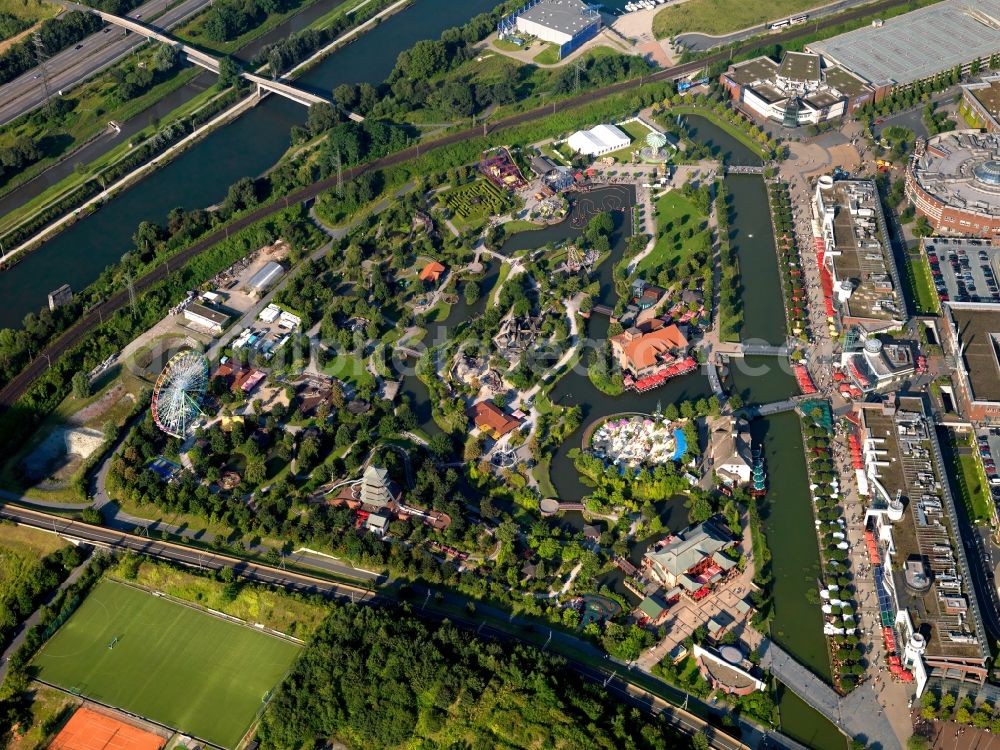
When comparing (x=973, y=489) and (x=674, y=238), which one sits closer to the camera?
(x=973, y=489)

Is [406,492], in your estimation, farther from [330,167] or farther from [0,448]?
[330,167]

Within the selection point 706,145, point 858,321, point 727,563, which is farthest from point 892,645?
point 706,145

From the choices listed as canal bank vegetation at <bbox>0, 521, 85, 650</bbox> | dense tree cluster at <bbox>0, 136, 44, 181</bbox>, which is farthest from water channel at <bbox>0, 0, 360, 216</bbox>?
canal bank vegetation at <bbox>0, 521, 85, 650</bbox>

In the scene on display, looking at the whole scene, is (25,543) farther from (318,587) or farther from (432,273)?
(432,273)

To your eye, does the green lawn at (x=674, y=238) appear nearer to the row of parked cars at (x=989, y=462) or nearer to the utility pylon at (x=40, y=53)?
the row of parked cars at (x=989, y=462)

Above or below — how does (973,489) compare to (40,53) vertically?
below

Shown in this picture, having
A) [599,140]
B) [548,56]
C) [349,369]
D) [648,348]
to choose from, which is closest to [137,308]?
[349,369]

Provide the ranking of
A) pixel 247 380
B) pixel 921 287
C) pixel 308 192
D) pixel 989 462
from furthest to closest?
pixel 308 192
pixel 921 287
pixel 247 380
pixel 989 462
